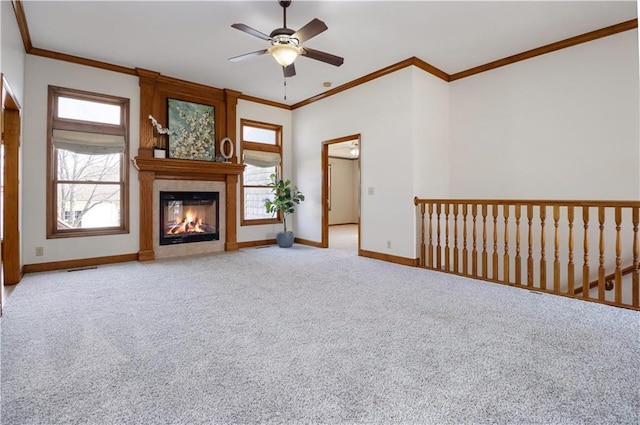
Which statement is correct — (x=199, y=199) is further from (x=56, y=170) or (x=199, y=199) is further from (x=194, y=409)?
(x=194, y=409)

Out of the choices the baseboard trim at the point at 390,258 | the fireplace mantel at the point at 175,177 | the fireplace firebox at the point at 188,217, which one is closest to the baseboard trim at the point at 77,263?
the fireplace mantel at the point at 175,177

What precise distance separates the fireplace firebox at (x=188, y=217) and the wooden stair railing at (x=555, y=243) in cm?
352

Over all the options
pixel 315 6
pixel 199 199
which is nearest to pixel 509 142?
pixel 315 6

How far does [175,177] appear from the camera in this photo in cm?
518

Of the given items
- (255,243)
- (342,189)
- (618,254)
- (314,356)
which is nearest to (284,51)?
(314,356)

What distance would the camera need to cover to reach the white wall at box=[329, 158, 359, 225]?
11.6m

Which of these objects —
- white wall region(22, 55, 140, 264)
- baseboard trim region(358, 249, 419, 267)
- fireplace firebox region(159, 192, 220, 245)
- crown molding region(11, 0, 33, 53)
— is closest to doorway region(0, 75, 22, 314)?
white wall region(22, 55, 140, 264)

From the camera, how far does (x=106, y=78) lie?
4590mm

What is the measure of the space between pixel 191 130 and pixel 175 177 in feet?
2.85

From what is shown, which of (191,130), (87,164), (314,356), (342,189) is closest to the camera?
(314,356)

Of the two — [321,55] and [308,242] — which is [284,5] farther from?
[308,242]

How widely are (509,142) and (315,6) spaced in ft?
10.5

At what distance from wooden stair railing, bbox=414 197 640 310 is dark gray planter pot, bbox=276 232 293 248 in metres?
2.56

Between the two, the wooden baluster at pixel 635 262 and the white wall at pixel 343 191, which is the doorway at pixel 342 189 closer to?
the white wall at pixel 343 191
